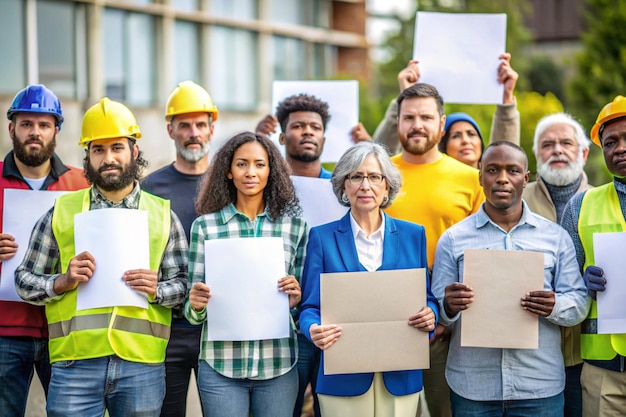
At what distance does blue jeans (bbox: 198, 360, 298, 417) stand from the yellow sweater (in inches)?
54.8

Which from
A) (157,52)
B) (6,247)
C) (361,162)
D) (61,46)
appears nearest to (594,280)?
(361,162)

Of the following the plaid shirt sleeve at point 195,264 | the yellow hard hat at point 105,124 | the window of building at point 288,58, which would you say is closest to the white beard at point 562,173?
the plaid shirt sleeve at point 195,264

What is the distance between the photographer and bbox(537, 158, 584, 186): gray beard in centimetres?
562

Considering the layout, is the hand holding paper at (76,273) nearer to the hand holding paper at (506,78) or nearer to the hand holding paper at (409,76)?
the hand holding paper at (409,76)

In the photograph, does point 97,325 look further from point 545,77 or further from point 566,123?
point 545,77

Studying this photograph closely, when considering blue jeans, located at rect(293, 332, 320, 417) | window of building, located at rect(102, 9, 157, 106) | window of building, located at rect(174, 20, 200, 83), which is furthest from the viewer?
window of building, located at rect(174, 20, 200, 83)

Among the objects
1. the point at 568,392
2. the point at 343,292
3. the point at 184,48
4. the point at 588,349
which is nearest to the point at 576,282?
the point at 588,349

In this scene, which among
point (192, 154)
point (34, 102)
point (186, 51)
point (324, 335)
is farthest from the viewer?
point (186, 51)

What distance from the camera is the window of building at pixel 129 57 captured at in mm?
19203

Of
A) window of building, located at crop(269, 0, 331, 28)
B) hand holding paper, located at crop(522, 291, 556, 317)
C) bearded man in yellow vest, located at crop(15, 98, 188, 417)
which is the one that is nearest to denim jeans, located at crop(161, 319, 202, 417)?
bearded man in yellow vest, located at crop(15, 98, 188, 417)

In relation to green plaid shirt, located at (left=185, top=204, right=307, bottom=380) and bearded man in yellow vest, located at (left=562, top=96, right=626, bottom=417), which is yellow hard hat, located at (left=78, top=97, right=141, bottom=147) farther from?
bearded man in yellow vest, located at (left=562, top=96, right=626, bottom=417)

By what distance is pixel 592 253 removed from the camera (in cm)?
462

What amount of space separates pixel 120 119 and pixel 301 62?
21.0 metres

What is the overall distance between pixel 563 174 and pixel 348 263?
6.82 feet
